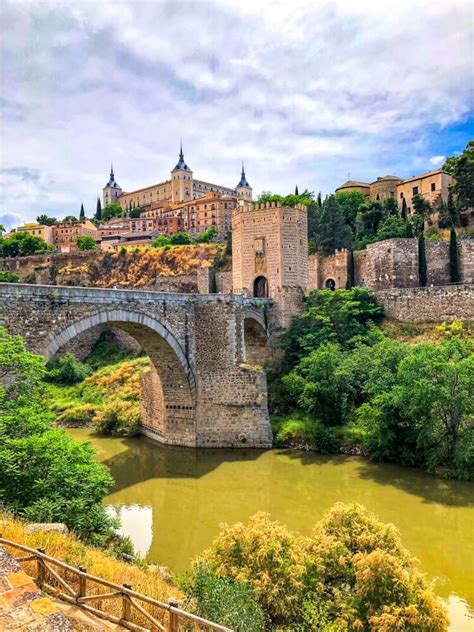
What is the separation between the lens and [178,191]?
308 ft

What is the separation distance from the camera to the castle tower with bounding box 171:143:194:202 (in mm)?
93750

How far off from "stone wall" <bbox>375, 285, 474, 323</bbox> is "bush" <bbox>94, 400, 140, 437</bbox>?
1353cm

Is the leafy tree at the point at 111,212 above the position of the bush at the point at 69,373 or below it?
above

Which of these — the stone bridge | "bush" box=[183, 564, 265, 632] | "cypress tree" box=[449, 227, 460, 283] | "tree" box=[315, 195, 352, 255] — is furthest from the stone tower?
"bush" box=[183, 564, 265, 632]

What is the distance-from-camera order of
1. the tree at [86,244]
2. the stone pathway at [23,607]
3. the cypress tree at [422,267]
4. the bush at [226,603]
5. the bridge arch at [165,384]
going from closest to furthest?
the stone pathway at [23,607] → the bush at [226,603] → the bridge arch at [165,384] → the cypress tree at [422,267] → the tree at [86,244]

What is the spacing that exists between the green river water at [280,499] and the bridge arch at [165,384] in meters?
0.88

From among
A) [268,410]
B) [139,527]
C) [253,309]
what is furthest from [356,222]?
[139,527]

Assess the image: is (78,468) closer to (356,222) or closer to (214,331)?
(214,331)

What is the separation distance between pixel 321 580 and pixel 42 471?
17.3ft

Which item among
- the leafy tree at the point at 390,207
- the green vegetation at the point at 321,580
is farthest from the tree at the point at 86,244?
the green vegetation at the point at 321,580

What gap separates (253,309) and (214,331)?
4.73 m

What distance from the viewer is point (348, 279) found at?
→ 35594 mm

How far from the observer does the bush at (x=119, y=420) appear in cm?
2241

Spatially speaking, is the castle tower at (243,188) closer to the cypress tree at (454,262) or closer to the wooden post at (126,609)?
the cypress tree at (454,262)
